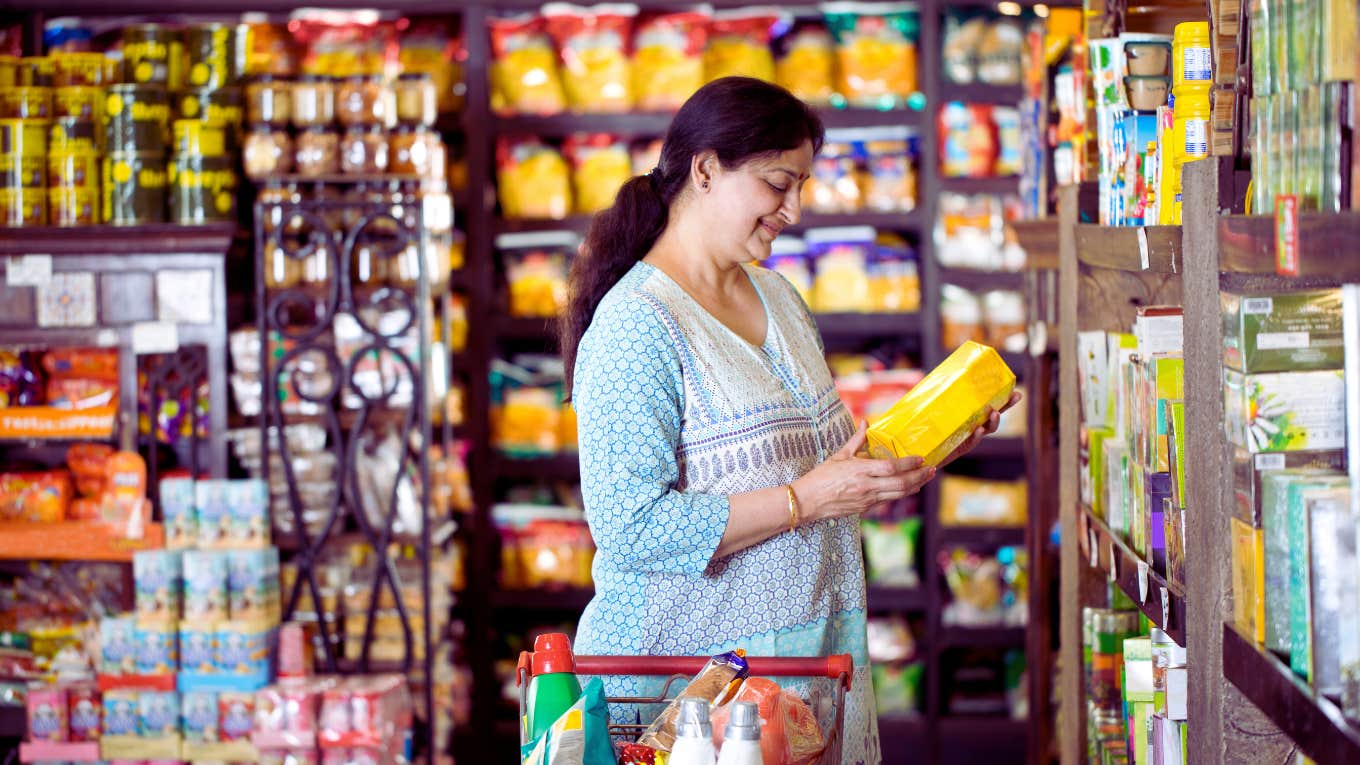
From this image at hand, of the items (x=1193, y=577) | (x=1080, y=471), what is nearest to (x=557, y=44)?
(x=1080, y=471)

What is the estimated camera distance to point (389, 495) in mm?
4227

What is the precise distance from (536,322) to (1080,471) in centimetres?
255

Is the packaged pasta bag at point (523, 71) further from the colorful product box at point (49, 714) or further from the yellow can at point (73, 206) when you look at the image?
the colorful product box at point (49, 714)

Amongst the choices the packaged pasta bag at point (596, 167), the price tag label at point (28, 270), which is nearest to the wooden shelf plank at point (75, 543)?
the price tag label at point (28, 270)

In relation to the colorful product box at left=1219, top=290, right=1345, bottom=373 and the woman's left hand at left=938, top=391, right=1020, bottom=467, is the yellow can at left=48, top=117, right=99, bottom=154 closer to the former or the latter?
the woman's left hand at left=938, top=391, right=1020, bottom=467

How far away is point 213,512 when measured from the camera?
4.05m

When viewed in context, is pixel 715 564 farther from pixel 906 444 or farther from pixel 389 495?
pixel 389 495

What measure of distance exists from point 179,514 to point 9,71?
4.22 ft

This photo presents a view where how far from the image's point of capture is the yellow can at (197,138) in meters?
4.05

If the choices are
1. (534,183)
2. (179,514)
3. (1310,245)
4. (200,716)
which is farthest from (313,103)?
(1310,245)

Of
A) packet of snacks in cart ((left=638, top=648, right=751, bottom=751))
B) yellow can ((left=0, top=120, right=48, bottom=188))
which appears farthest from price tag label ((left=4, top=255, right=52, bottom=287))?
packet of snacks in cart ((left=638, top=648, right=751, bottom=751))

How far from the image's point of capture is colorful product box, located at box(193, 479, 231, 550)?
404 cm

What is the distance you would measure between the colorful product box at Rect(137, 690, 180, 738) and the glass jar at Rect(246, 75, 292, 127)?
1.49 m

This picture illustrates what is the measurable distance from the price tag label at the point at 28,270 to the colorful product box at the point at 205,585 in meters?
0.68
